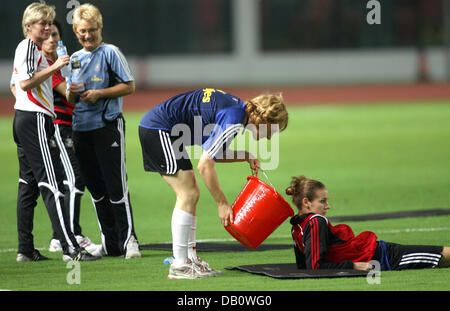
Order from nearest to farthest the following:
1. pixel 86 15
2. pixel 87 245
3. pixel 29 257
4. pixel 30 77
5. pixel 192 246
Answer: pixel 192 246
pixel 30 77
pixel 86 15
pixel 29 257
pixel 87 245

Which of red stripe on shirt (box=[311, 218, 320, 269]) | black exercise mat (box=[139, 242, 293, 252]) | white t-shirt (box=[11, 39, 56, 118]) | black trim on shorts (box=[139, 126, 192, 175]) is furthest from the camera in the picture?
black exercise mat (box=[139, 242, 293, 252])

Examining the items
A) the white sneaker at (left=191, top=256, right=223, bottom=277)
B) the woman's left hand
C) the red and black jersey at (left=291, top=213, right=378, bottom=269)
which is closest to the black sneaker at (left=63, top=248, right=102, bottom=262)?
the white sneaker at (left=191, top=256, right=223, bottom=277)

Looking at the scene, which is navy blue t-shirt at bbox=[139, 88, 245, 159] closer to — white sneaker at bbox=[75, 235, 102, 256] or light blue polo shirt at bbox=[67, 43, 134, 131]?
light blue polo shirt at bbox=[67, 43, 134, 131]

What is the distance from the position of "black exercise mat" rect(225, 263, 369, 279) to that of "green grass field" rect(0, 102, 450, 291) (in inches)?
3.6

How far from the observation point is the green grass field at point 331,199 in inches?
264

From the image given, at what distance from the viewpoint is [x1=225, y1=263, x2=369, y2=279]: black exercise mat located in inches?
264

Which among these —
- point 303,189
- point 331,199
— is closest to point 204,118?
point 303,189

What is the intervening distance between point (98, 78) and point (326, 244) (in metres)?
2.68

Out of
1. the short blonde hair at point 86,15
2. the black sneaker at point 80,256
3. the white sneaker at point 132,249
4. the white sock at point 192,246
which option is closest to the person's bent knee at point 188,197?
the white sock at point 192,246

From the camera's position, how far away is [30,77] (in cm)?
767

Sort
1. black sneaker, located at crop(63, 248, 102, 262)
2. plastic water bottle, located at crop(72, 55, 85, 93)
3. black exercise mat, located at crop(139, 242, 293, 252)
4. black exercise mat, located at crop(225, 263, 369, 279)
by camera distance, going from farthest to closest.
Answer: black exercise mat, located at crop(139, 242, 293, 252) → plastic water bottle, located at crop(72, 55, 85, 93) → black sneaker, located at crop(63, 248, 102, 262) → black exercise mat, located at crop(225, 263, 369, 279)

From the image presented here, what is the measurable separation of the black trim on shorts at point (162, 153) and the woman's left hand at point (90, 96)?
3.26 ft

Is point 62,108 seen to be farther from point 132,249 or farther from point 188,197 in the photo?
point 188,197

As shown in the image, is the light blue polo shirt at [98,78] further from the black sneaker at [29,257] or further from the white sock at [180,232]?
the white sock at [180,232]
